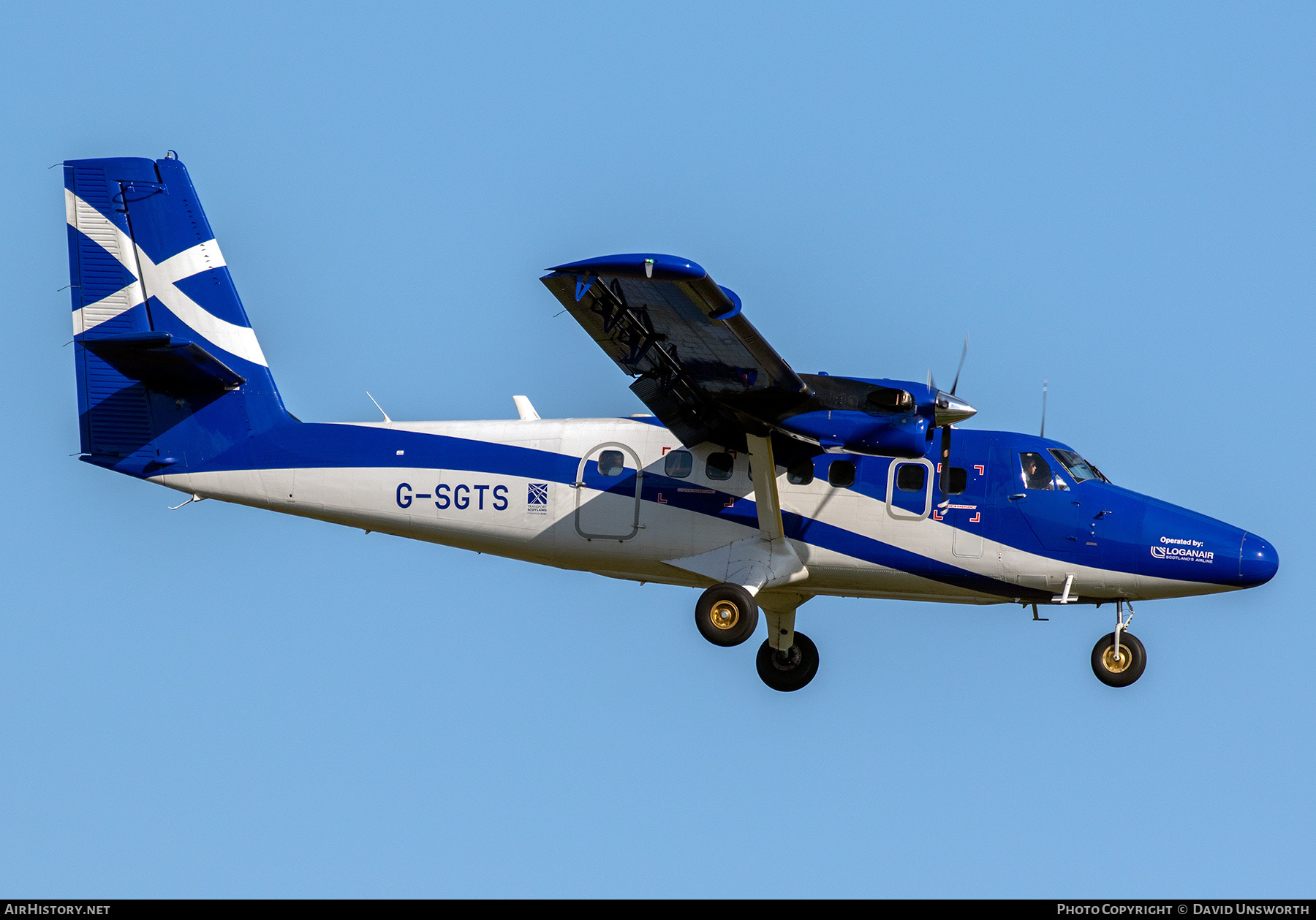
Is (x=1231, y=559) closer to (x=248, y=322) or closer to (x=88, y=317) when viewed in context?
(x=248, y=322)

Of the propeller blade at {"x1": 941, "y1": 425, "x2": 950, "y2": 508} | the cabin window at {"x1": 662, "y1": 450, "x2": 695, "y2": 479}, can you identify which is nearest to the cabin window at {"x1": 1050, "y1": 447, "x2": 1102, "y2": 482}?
the propeller blade at {"x1": 941, "y1": 425, "x2": 950, "y2": 508}

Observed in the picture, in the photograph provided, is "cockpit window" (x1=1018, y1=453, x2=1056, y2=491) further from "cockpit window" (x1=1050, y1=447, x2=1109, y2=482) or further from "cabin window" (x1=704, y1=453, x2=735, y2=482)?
"cabin window" (x1=704, y1=453, x2=735, y2=482)

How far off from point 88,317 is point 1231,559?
42.9 ft

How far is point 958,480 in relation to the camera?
664 inches

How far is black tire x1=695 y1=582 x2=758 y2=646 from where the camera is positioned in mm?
16281

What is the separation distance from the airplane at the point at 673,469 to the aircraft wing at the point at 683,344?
0.03 metres

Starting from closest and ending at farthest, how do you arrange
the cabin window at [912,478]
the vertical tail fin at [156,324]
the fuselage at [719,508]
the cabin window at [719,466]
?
the fuselage at [719,508] → the cabin window at [912,478] → the cabin window at [719,466] → the vertical tail fin at [156,324]

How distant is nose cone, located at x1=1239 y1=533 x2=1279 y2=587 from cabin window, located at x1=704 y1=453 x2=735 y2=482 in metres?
5.47

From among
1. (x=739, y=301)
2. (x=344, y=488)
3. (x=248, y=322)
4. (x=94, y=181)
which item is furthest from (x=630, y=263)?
(x=94, y=181)

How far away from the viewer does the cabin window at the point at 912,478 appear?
16.9 meters

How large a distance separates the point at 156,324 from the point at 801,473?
7762 millimetres

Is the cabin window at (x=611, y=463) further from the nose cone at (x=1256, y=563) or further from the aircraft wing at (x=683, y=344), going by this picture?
the nose cone at (x=1256, y=563)

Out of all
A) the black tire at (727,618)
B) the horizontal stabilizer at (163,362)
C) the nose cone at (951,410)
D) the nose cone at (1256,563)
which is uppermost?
the horizontal stabilizer at (163,362)

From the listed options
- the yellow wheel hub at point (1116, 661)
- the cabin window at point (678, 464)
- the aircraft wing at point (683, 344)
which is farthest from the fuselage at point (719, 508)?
the aircraft wing at point (683, 344)
